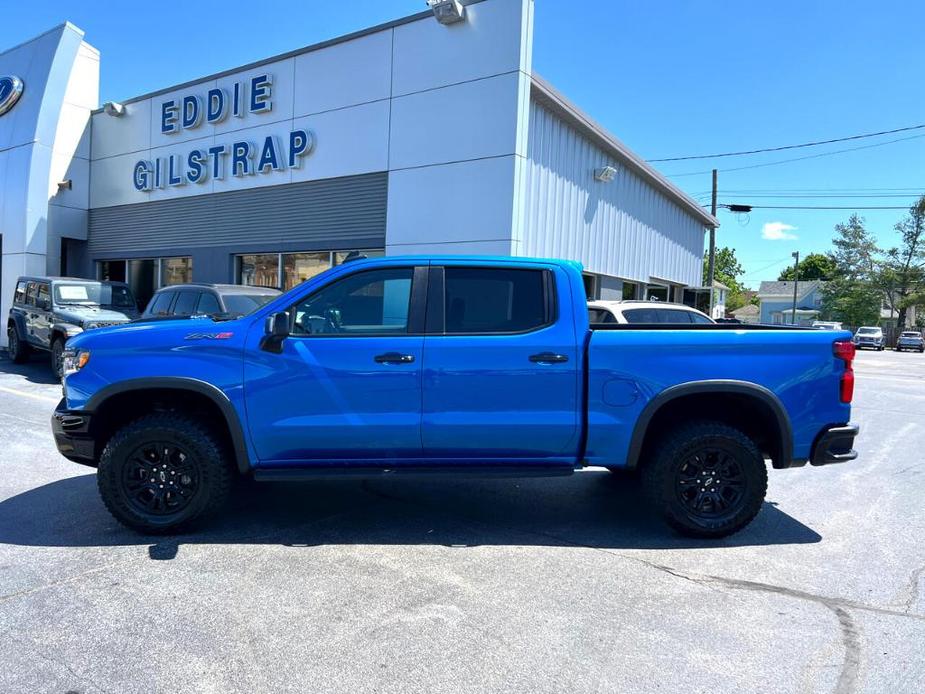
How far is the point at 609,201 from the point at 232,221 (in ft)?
29.6

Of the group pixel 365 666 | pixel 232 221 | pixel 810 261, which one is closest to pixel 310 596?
pixel 365 666

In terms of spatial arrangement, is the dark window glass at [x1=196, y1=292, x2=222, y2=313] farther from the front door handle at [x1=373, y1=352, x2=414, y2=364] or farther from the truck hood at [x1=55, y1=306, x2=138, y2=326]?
the front door handle at [x1=373, y1=352, x2=414, y2=364]

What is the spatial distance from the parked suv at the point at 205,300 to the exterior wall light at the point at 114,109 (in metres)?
9.64

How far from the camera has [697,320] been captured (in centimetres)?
931

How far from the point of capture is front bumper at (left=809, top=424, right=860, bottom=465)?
436 cm

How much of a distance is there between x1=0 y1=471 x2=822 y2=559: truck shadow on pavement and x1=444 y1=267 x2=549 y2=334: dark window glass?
4.57ft

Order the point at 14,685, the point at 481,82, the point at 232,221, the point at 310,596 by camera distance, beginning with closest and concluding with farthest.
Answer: the point at 14,685
the point at 310,596
the point at 481,82
the point at 232,221

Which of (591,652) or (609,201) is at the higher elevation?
(609,201)

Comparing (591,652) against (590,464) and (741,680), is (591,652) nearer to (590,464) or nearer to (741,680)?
(741,680)

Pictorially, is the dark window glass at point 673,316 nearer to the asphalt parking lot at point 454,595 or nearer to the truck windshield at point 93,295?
the asphalt parking lot at point 454,595

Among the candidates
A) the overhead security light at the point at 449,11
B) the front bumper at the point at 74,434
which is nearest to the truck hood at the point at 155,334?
the front bumper at the point at 74,434

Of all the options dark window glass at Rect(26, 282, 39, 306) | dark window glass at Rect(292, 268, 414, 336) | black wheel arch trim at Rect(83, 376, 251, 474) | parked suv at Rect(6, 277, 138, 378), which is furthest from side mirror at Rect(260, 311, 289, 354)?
dark window glass at Rect(26, 282, 39, 306)

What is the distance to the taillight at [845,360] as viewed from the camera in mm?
4336

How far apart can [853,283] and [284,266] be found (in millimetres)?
53393
